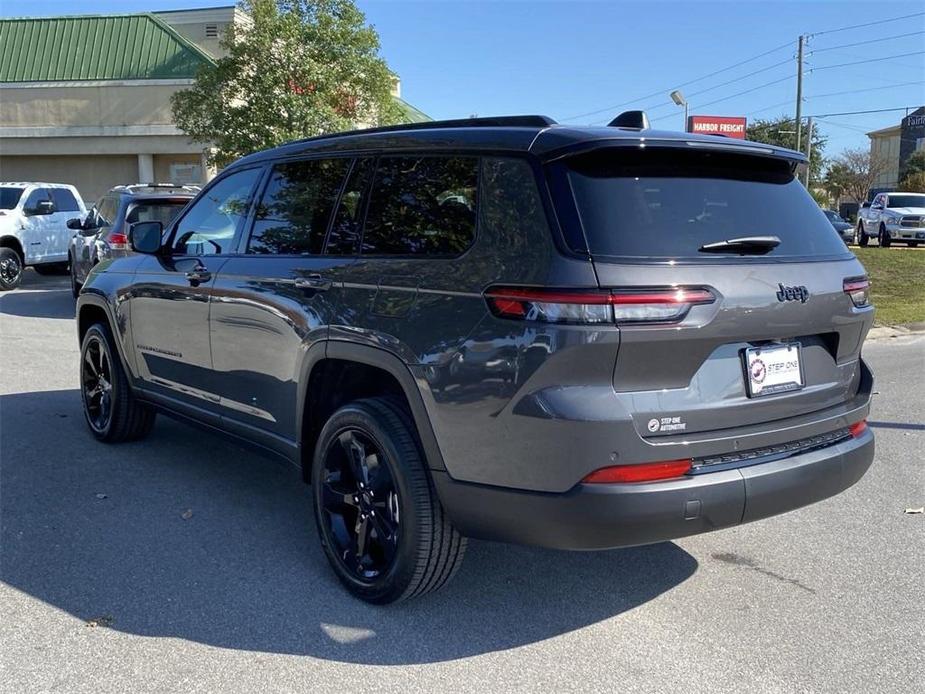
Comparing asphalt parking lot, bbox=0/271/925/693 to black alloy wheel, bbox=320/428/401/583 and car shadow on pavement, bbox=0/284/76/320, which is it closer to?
black alloy wheel, bbox=320/428/401/583

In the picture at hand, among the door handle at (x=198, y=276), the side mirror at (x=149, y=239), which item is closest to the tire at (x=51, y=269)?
the side mirror at (x=149, y=239)

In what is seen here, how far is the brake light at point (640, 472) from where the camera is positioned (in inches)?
115

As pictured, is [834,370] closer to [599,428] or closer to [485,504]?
[599,428]

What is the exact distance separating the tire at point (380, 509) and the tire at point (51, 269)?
1745 cm

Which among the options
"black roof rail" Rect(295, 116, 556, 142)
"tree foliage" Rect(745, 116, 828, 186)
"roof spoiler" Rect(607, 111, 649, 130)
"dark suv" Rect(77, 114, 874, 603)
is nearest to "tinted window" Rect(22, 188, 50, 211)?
"dark suv" Rect(77, 114, 874, 603)

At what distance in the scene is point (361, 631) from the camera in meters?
3.44

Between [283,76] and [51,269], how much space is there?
7.28 metres

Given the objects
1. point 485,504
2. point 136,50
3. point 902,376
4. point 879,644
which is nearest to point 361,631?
point 485,504

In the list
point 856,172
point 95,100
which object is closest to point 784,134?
point 856,172

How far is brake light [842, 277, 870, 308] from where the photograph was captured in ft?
11.6

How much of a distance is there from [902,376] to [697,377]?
22.7 ft

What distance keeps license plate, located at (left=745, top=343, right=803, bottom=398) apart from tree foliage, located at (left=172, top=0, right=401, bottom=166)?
48.0 feet

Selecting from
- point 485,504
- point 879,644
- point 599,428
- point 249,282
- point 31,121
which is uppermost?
point 31,121

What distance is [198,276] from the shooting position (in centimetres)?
479
